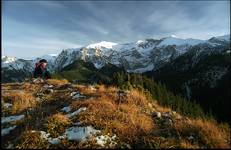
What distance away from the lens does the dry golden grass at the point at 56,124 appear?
36.8 ft

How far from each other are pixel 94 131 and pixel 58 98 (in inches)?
322

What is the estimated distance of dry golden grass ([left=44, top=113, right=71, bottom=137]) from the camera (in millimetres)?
11223

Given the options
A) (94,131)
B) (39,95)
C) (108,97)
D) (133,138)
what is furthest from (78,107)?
(39,95)

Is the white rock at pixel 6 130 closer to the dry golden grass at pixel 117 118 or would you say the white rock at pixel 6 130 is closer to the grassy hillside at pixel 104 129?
the grassy hillside at pixel 104 129

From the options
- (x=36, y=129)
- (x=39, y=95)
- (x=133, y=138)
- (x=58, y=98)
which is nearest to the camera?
(x=133, y=138)

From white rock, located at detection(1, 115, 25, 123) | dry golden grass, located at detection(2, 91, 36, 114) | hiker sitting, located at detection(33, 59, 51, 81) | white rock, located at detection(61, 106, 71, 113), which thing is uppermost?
hiker sitting, located at detection(33, 59, 51, 81)

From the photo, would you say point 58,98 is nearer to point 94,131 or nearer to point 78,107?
point 78,107

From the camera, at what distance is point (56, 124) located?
39.0 ft

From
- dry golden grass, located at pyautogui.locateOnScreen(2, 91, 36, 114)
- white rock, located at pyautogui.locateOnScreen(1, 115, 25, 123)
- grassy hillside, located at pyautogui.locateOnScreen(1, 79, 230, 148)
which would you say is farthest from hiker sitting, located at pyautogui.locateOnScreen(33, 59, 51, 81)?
white rock, located at pyautogui.locateOnScreen(1, 115, 25, 123)

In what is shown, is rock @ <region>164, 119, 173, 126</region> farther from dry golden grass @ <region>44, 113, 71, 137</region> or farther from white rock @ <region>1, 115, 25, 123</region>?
white rock @ <region>1, 115, 25, 123</region>

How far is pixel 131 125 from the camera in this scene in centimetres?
1164

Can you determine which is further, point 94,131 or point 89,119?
point 89,119

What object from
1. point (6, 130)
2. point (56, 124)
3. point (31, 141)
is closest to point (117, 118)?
point (56, 124)

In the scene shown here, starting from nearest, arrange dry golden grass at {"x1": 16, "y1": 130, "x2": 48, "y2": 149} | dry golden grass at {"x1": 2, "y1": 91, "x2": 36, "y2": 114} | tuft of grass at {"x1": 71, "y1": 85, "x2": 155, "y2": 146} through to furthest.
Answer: dry golden grass at {"x1": 16, "y1": 130, "x2": 48, "y2": 149} → tuft of grass at {"x1": 71, "y1": 85, "x2": 155, "y2": 146} → dry golden grass at {"x1": 2, "y1": 91, "x2": 36, "y2": 114}
